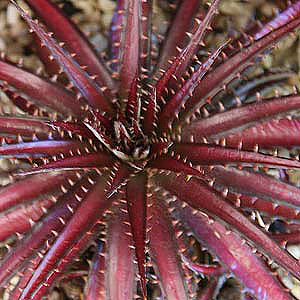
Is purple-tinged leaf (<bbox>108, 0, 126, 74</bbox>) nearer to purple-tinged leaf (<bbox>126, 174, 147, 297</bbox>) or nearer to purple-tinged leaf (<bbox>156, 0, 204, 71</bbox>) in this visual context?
purple-tinged leaf (<bbox>156, 0, 204, 71</bbox>)

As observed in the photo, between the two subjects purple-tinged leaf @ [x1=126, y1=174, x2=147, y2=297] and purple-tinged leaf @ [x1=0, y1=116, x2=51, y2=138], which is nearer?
purple-tinged leaf @ [x1=126, y1=174, x2=147, y2=297]

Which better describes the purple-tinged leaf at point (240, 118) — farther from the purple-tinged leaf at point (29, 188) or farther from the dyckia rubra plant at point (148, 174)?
the purple-tinged leaf at point (29, 188)

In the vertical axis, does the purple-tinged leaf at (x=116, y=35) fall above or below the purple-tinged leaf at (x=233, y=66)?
above

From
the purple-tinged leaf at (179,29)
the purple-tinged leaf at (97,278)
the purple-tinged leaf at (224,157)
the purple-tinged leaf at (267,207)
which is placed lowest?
the purple-tinged leaf at (97,278)

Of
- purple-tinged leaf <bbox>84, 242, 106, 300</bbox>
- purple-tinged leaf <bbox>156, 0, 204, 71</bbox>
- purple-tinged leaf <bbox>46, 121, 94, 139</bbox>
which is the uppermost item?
purple-tinged leaf <bbox>156, 0, 204, 71</bbox>

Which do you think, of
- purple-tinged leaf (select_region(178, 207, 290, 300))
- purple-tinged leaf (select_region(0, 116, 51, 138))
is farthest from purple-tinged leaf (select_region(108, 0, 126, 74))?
purple-tinged leaf (select_region(178, 207, 290, 300))

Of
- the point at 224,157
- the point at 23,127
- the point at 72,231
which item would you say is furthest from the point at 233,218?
the point at 23,127

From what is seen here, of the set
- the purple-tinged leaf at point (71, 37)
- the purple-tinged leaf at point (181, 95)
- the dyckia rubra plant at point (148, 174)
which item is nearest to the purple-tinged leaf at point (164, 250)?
the dyckia rubra plant at point (148, 174)

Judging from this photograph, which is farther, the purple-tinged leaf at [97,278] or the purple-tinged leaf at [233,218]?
the purple-tinged leaf at [97,278]

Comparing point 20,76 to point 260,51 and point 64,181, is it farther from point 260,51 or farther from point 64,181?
point 260,51
